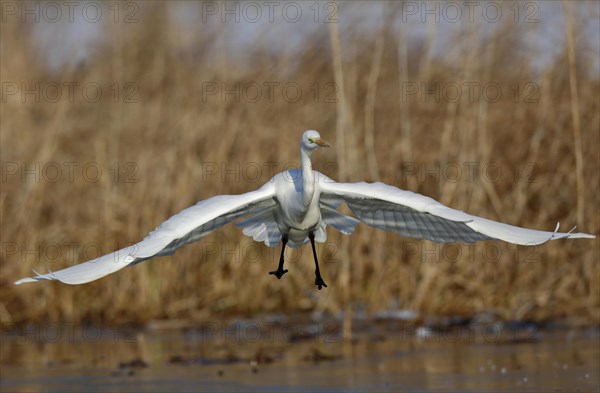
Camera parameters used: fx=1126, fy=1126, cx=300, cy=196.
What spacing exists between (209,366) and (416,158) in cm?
348

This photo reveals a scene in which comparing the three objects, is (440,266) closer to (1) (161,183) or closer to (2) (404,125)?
(2) (404,125)

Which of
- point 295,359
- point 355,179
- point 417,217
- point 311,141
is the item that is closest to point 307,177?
point 311,141

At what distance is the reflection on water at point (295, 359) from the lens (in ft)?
25.8

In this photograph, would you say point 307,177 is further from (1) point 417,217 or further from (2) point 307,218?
(1) point 417,217

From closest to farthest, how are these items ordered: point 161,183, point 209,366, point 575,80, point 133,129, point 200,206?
point 200,206 < point 209,366 < point 575,80 < point 161,183 < point 133,129

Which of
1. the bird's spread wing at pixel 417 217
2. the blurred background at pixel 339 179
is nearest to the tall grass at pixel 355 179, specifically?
the blurred background at pixel 339 179

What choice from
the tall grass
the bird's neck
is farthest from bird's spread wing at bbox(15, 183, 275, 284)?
the tall grass

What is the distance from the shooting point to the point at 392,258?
35.3 ft

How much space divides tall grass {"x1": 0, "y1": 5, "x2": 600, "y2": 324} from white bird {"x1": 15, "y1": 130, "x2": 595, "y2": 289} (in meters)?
2.75

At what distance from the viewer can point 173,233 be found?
243 inches

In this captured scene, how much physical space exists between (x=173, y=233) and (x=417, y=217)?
1.72m

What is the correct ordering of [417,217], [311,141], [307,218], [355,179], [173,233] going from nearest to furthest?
[173,233], [311,141], [417,217], [307,218], [355,179]

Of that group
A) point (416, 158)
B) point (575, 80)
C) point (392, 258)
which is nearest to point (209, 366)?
point (392, 258)

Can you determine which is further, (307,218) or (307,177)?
(307,218)
